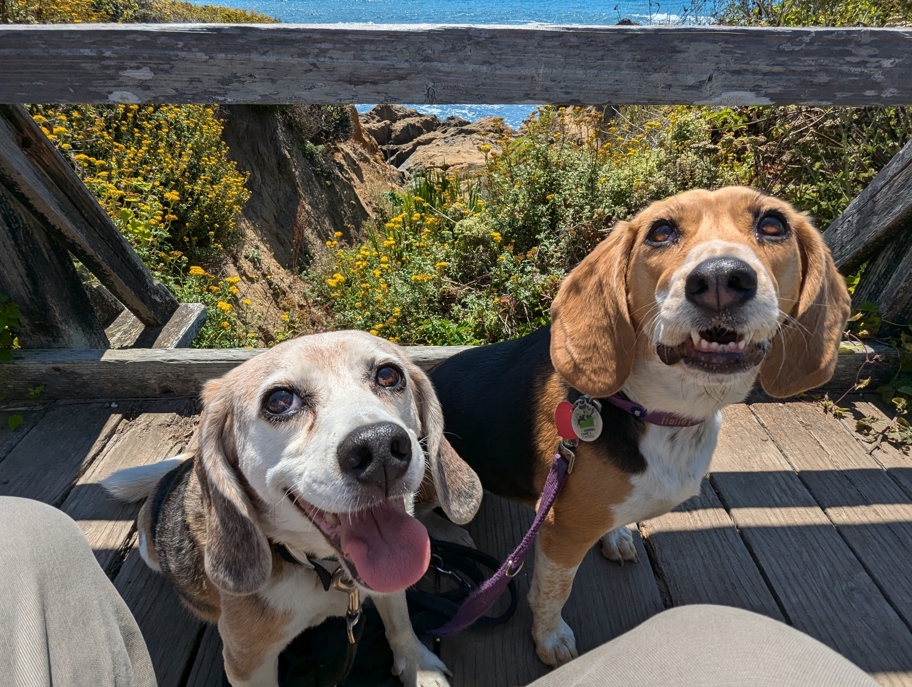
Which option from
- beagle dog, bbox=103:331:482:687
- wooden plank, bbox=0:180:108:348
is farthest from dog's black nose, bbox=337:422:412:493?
wooden plank, bbox=0:180:108:348

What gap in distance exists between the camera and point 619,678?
3.35 feet

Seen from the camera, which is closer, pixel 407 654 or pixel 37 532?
pixel 37 532

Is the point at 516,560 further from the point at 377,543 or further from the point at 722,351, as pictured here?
the point at 722,351

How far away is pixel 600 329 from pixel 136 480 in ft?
6.91

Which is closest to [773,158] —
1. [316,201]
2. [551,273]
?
[551,273]

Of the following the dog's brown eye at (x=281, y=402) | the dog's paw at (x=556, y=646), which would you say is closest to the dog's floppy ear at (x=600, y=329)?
the dog's brown eye at (x=281, y=402)

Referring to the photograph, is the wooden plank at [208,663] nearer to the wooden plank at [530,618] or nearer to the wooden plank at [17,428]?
the wooden plank at [530,618]

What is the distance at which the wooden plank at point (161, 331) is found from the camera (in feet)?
11.7

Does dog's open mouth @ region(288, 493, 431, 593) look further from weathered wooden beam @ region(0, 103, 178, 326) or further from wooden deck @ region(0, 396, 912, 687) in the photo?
weathered wooden beam @ region(0, 103, 178, 326)

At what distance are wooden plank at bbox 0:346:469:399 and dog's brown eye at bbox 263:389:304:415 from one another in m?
1.50

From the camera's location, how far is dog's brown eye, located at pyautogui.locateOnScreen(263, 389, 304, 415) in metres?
1.55

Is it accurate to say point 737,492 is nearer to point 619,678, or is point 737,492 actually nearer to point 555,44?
point 619,678

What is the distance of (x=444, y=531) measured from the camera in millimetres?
2438

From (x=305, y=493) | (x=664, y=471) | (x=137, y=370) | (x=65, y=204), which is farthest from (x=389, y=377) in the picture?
(x=65, y=204)
